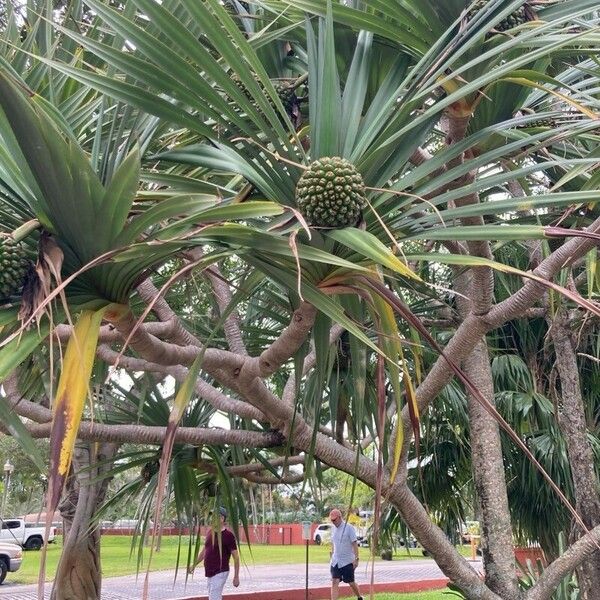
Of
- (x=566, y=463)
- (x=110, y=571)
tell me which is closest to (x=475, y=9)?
(x=566, y=463)

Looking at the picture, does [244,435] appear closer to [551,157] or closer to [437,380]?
[437,380]

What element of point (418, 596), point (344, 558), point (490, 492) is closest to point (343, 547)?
point (344, 558)

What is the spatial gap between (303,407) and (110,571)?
12.8 m

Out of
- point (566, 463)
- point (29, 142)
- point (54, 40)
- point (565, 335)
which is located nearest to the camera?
point (29, 142)

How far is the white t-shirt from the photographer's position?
6.40m

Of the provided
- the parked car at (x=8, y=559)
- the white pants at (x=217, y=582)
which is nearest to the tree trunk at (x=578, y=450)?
the white pants at (x=217, y=582)

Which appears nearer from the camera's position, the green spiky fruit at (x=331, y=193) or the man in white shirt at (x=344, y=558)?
the green spiky fruit at (x=331, y=193)

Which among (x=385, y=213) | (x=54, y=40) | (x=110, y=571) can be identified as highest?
(x=54, y=40)

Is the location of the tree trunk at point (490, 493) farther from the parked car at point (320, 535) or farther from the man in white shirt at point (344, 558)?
the parked car at point (320, 535)

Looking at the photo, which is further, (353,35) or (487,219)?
(487,219)

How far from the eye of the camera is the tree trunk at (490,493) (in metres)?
2.55

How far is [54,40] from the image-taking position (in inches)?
79.8

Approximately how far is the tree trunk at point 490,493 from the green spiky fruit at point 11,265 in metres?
1.78

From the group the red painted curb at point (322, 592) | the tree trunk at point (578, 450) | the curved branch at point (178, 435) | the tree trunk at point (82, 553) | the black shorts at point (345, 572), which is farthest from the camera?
the red painted curb at point (322, 592)
